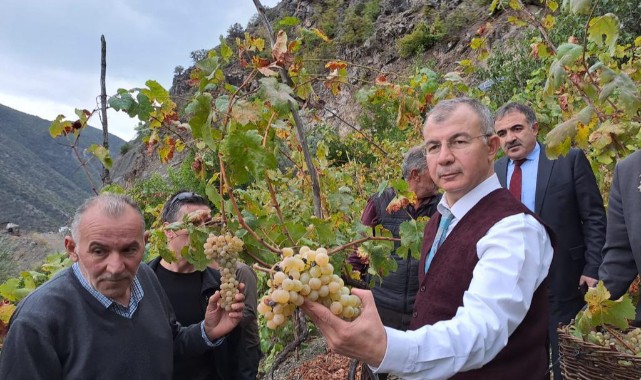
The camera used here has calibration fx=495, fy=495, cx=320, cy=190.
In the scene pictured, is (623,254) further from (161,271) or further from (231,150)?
(161,271)

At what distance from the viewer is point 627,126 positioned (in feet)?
8.09

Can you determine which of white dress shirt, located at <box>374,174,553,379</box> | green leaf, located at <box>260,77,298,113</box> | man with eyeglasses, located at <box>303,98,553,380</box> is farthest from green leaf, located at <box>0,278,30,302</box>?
white dress shirt, located at <box>374,174,553,379</box>

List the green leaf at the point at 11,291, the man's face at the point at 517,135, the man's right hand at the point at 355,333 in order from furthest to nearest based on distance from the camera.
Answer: the man's face at the point at 517,135 < the green leaf at the point at 11,291 < the man's right hand at the point at 355,333

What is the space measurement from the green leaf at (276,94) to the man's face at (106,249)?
59cm

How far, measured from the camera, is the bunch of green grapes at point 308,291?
0.91m

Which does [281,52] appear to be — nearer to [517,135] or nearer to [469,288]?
[469,288]

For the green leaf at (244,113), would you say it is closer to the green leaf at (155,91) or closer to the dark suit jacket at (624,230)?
the green leaf at (155,91)

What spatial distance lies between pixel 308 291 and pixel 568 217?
2.36 metres

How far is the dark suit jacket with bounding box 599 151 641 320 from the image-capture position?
6.52ft

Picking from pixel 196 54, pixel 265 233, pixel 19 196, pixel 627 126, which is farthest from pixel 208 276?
pixel 196 54

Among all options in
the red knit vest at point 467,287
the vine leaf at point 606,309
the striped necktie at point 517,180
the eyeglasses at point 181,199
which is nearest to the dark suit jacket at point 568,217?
the striped necktie at point 517,180

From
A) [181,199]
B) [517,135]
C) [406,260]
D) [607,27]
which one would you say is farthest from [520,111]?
[181,199]

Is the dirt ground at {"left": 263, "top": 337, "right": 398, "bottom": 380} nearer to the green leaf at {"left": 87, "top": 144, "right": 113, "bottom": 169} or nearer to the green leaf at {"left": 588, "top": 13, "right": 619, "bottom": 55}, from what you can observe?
the green leaf at {"left": 87, "top": 144, "right": 113, "bottom": 169}

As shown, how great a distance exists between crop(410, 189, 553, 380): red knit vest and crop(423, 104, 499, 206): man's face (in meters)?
0.08
